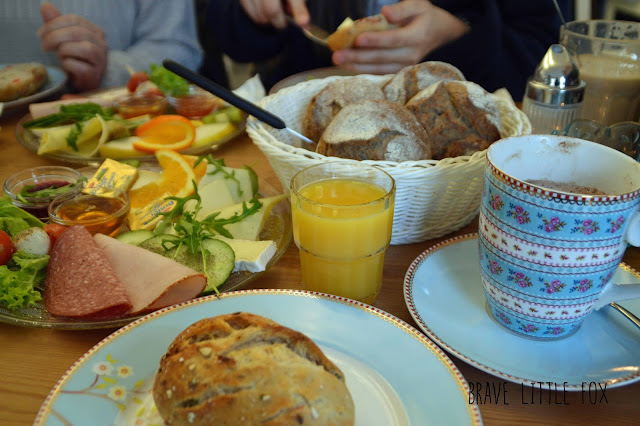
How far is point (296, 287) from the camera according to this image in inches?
40.7

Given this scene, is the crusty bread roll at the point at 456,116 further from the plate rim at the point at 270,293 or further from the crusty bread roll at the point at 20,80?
the crusty bread roll at the point at 20,80

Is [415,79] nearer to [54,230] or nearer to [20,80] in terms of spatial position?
[54,230]

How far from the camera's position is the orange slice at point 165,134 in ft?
5.30

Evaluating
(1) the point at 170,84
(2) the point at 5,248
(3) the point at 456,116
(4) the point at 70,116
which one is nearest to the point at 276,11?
(1) the point at 170,84

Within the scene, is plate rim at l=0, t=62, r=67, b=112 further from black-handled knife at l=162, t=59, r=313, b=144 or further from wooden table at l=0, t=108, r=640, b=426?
wooden table at l=0, t=108, r=640, b=426

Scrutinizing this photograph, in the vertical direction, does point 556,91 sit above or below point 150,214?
above

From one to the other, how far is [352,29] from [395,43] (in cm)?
17

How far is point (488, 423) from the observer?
721 millimetres

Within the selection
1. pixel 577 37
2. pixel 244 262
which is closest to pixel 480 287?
pixel 244 262

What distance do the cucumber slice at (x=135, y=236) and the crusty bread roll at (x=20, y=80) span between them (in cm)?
132

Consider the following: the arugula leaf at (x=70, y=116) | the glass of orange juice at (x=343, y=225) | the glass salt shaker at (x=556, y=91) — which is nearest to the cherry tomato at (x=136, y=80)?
the arugula leaf at (x=70, y=116)

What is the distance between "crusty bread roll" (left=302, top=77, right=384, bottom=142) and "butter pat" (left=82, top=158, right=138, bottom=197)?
489 millimetres

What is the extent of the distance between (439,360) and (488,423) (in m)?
0.11

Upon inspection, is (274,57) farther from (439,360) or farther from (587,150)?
(439,360)
